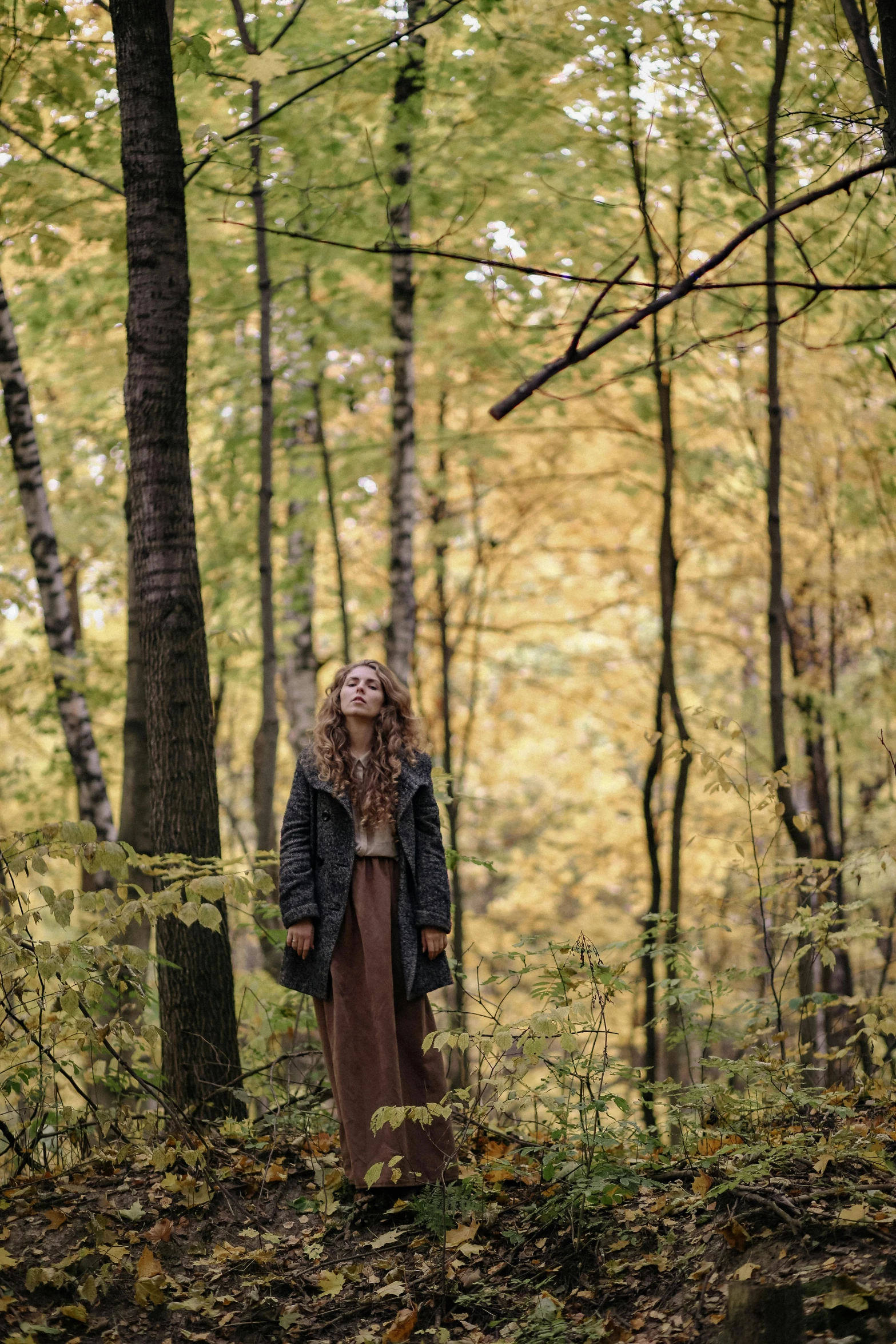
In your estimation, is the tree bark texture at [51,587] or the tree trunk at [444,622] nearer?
the tree bark texture at [51,587]

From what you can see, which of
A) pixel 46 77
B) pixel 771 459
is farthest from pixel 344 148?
pixel 771 459

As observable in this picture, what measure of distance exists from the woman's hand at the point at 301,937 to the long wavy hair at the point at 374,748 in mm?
483

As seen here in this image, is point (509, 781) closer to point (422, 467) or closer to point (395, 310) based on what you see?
point (422, 467)

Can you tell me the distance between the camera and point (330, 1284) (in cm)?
364

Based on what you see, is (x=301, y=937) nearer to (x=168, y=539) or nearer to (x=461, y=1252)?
(x=461, y=1252)

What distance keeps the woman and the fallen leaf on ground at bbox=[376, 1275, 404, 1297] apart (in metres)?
0.57

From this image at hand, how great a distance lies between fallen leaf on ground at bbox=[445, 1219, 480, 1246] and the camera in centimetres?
377

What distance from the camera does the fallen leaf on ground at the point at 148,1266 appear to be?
3.63 m

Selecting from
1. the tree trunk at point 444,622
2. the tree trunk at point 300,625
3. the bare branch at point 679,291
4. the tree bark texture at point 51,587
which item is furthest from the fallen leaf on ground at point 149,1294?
the tree trunk at point 300,625

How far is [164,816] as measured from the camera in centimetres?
504

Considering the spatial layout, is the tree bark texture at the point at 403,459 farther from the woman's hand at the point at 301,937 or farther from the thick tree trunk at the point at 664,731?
the woman's hand at the point at 301,937

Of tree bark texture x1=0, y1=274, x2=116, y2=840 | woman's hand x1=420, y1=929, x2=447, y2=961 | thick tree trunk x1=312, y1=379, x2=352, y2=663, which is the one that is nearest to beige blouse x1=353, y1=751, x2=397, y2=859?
woman's hand x1=420, y1=929, x2=447, y2=961

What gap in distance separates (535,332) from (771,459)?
259 cm

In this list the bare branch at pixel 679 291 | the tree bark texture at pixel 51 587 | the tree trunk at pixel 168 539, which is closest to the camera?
the bare branch at pixel 679 291
